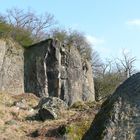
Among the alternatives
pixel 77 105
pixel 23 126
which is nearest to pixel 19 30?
pixel 77 105

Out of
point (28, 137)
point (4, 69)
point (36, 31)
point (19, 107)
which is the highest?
point (36, 31)

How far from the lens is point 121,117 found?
525 centimetres

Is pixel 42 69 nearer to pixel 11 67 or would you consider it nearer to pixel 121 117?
pixel 11 67

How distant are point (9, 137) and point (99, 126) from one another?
10621 millimetres

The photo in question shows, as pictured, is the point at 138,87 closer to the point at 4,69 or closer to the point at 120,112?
the point at 120,112

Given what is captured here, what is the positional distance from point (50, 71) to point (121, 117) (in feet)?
84.6

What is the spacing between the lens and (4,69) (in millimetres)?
28234

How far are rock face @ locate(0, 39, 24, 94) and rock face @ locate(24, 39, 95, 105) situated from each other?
71 centimetres

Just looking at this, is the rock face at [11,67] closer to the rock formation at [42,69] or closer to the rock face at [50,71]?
the rock formation at [42,69]

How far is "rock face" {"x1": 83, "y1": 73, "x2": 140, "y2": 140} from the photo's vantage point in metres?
5.09

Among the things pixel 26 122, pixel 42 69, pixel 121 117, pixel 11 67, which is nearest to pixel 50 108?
pixel 26 122

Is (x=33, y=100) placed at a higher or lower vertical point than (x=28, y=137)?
higher

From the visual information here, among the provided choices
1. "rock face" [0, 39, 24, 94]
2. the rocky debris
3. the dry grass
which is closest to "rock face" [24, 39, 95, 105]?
"rock face" [0, 39, 24, 94]

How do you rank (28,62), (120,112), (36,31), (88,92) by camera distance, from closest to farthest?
1. (120,112)
2. (28,62)
3. (88,92)
4. (36,31)
